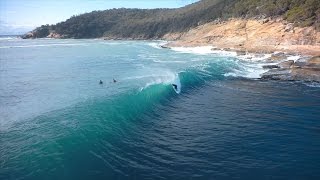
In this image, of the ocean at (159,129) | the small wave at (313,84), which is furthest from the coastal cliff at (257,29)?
the ocean at (159,129)

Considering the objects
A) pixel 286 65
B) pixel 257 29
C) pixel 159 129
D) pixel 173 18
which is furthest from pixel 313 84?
pixel 173 18

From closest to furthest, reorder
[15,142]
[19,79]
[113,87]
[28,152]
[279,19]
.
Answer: [28,152] → [15,142] → [113,87] → [19,79] → [279,19]

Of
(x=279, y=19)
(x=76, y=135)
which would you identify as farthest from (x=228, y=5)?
(x=76, y=135)

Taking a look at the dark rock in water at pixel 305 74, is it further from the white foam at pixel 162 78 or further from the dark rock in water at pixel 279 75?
the white foam at pixel 162 78

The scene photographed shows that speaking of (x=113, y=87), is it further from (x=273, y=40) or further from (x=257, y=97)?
(x=273, y=40)

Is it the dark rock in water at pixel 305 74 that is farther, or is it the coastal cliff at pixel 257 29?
the coastal cliff at pixel 257 29

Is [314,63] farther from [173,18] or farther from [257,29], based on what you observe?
[173,18]

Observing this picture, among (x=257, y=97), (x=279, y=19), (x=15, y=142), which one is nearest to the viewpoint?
(x=15, y=142)
